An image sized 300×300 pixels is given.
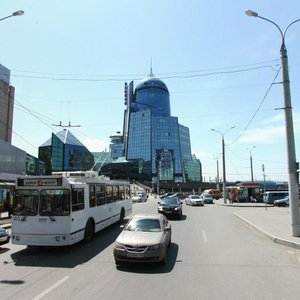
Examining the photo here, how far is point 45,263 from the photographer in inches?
420

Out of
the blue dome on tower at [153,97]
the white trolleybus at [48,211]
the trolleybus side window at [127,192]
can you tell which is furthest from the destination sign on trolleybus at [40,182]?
the blue dome on tower at [153,97]

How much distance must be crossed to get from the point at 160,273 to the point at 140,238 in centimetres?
136

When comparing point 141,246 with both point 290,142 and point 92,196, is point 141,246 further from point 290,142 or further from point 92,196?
point 290,142

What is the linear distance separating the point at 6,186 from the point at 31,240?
15.0 m

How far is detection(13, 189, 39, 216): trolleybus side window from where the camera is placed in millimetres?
12367

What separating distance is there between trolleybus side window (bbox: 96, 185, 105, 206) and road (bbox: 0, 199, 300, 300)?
2363mm

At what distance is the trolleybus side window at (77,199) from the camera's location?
12.8m

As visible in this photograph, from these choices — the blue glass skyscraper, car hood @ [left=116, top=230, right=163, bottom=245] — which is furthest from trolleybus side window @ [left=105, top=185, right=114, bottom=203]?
the blue glass skyscraper

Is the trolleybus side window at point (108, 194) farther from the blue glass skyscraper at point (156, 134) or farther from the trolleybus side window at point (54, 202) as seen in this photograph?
the blue glass skyscraper at point (156, 134)

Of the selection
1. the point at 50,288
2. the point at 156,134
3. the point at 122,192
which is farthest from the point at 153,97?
the point at 50,288

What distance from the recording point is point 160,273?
30.5ft

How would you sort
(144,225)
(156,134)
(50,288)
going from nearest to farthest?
(50,288) → (144,225) → (156,134)

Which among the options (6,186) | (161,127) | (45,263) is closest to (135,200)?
(6,186)

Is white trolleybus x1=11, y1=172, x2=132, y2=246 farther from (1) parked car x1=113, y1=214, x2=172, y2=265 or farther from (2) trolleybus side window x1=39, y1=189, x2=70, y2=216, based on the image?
(1) parked car x1=113, y1=214, x2=172, y2=265
